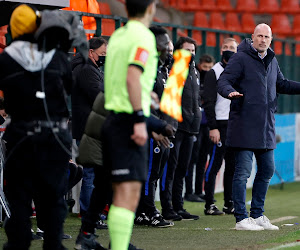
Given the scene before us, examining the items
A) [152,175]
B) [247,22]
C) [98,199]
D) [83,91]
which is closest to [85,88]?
[83,91]

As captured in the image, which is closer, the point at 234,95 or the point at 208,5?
the point at 234,95

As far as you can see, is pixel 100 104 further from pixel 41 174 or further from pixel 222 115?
pixel 222 115

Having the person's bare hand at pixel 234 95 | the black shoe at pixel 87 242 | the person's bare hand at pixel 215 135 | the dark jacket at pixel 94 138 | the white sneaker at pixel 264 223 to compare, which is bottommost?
the white sneaker at pixel 264 223

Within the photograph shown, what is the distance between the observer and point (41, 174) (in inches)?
201

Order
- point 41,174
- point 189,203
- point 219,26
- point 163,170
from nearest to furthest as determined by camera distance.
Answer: point 41,174 < point 163,170 < point 189,203 < point 219,26

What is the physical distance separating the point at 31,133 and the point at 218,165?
5.04 metres

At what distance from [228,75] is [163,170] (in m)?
1.29

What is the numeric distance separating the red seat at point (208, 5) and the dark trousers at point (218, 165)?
13.8m

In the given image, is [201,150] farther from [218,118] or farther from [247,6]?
[247,6]

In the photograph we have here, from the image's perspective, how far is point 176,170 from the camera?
916cm

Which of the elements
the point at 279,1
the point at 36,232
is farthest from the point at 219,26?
the point at 36,232

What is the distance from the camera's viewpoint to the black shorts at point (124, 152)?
197 inches

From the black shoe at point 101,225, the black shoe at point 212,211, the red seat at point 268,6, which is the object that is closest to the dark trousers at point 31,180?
the black shoe at point 101,225

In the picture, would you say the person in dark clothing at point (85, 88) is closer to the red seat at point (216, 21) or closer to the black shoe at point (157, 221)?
the black shoe at point (157, 221)
